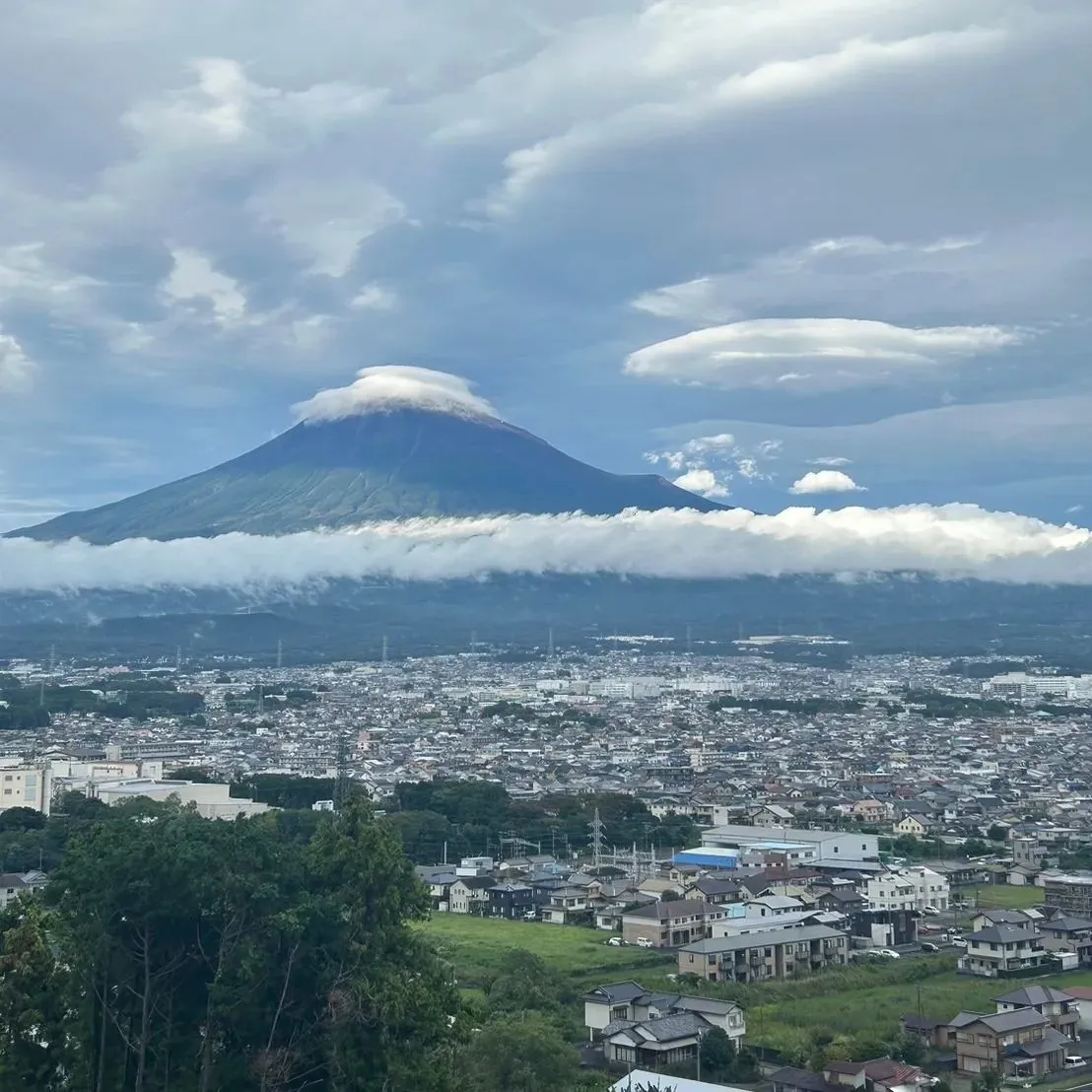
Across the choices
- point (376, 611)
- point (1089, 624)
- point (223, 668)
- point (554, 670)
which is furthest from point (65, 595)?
point (1089, 624)

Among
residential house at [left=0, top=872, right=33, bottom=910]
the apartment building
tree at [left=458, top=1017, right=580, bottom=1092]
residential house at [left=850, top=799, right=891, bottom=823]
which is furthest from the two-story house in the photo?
residential house at [left=850, top=799, right=891, bottom=823]

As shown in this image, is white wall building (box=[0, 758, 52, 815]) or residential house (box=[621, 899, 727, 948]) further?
white wall building (box=[0, 758, 52, 815])

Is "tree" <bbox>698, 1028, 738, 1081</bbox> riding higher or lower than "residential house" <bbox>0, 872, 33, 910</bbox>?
lower

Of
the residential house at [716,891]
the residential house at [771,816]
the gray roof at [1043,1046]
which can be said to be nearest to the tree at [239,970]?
the gray roof at [1043,1046]

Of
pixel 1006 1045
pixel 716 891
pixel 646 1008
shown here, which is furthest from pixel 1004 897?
pixel 646 1008

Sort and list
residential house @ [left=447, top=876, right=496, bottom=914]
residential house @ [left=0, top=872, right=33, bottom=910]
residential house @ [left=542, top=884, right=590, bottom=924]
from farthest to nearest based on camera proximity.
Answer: residential house @ [left=447, top=876, right=496, bottom=914] < residential house @ [left=542, top=884, right=590, bottom=924] < residential house @ [left=0, top=872, right=33, bottom=910]

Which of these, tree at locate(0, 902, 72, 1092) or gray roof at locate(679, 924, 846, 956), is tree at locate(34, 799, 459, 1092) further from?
gray roof at locate(679, 924, 846, 956)
